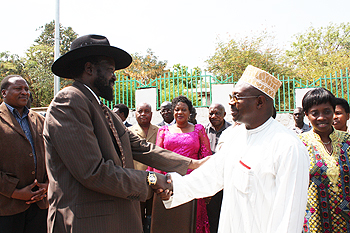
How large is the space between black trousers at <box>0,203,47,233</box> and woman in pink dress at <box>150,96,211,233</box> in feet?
4.80

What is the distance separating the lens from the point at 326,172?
2.84m

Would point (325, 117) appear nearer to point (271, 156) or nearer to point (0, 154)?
point (271, 156)

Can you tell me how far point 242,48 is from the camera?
874 inches

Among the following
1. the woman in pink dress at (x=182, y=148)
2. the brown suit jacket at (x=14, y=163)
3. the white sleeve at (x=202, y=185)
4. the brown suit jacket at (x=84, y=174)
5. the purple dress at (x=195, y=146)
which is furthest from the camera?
the purple dress at (x=195, y=146)

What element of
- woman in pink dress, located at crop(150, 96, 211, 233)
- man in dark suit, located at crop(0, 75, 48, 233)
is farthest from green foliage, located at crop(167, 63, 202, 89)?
man in dark suit, located at crop(0, 75, 48, 233)

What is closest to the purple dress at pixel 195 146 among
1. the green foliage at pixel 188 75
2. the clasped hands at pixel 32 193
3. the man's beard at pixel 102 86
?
the clasped hands at pixel 32 193

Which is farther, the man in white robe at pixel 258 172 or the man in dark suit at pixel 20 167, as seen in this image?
the man in dark suit at pixel 20 167

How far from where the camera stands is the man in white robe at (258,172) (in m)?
1.89

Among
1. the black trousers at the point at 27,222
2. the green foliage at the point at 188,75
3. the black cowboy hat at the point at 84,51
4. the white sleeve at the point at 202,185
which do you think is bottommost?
the black trousers at the point at 27,222

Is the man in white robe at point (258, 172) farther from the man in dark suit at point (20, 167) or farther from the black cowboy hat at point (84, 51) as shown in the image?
the man in dark suit at point (20, 167)

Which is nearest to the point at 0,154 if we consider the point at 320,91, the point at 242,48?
the point at 320,91

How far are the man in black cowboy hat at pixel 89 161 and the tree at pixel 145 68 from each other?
100 ft

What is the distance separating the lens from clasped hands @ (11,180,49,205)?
3.33 metres

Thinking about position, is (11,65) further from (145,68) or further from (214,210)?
(214,210)
